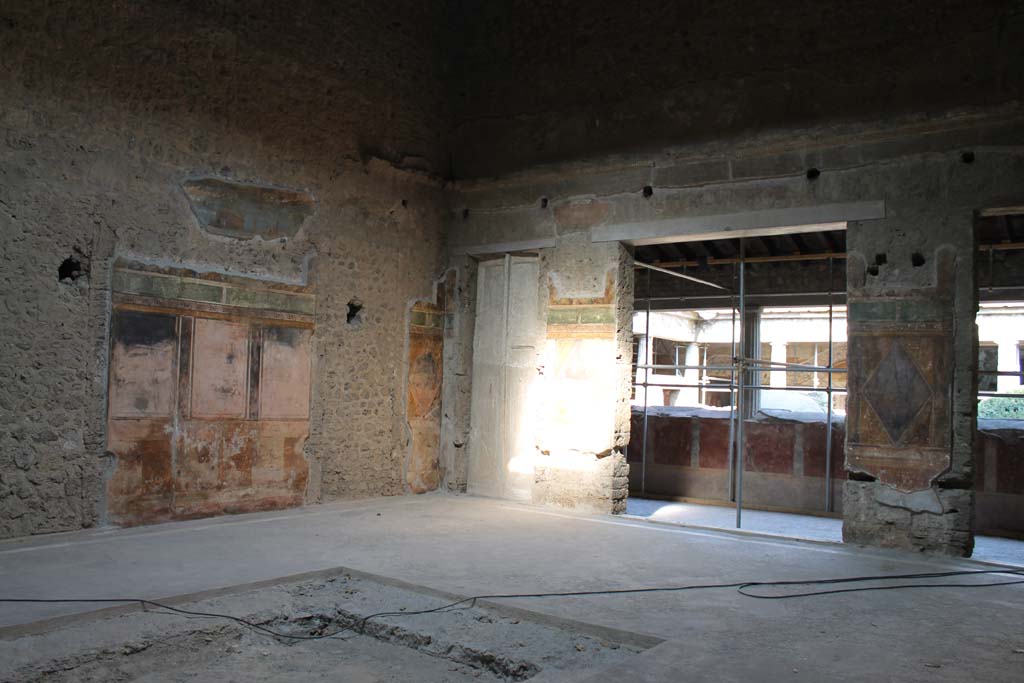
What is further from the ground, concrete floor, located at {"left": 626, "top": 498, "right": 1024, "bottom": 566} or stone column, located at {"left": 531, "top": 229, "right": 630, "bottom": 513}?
stone column, located at {"left": 531, "top": 229, "right": 630, "bottom": 513}

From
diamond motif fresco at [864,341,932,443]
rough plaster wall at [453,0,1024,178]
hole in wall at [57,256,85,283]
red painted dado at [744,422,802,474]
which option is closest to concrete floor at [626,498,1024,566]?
red painted dado at [744,422,802,474]

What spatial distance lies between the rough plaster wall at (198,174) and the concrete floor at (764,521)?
269 cm

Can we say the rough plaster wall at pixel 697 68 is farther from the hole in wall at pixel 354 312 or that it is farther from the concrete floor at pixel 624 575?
the concrete floor at pixel 624 575

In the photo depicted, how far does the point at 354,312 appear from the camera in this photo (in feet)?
25.3

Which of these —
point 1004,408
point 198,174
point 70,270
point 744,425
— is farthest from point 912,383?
point 1004,408

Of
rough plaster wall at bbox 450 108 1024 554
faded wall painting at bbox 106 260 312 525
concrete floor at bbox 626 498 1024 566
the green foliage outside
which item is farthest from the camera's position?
the green foliage outside

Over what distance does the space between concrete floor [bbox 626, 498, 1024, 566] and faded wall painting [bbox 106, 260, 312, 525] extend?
317 centimetres

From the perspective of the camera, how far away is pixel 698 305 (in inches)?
484

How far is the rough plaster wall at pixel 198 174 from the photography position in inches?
218

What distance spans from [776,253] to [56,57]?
28.5ft

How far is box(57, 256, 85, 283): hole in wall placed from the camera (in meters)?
5.75

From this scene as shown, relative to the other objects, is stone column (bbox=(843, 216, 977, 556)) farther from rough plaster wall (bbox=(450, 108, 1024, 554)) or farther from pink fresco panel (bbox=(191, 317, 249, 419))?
pink fresco panel (bbox=(191, 317, 249, 419))

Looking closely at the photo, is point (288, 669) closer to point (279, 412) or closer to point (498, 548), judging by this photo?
point (498, 548)

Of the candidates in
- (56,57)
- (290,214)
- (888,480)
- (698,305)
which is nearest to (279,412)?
(290,214)
